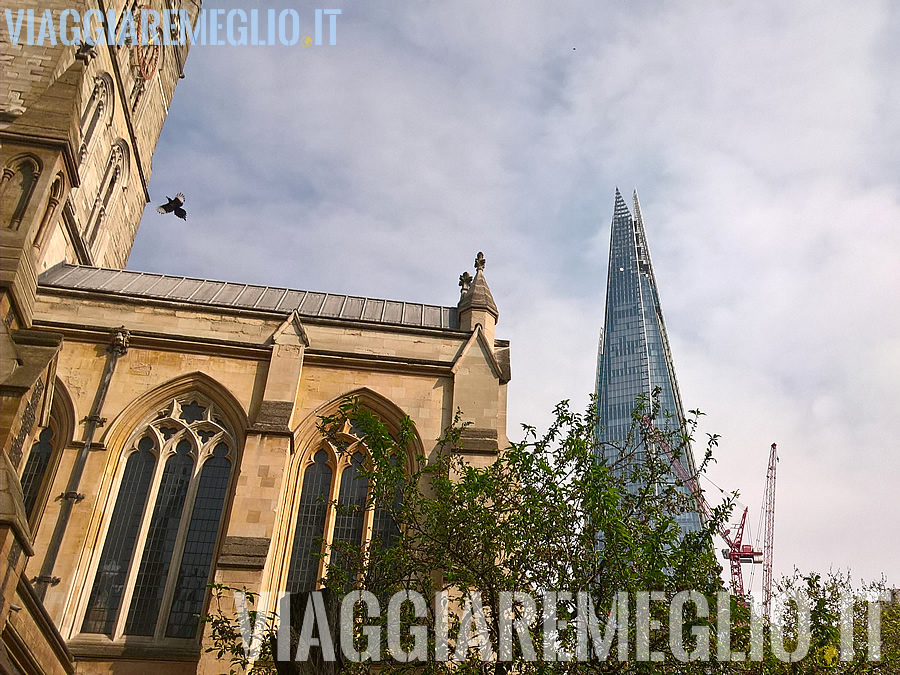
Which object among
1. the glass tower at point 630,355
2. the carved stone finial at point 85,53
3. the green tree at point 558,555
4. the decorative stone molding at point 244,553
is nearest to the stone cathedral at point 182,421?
the decorative stone molding at point 244,553

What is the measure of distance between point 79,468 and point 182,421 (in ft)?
7.04

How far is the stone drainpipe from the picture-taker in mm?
13344

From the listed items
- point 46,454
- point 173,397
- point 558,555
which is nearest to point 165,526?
point 173,397

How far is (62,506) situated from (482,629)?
29.7 feet

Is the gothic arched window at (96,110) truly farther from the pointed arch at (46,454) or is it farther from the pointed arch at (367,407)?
the pointed arch at (367,407)

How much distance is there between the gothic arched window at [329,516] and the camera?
47.4 ft

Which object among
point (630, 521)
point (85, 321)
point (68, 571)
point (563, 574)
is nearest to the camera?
point (563, 574)

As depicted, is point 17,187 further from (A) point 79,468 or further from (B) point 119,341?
(A) point 79,468

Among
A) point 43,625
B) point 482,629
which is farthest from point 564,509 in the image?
point 43,625

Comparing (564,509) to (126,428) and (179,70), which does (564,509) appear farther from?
(179,70)

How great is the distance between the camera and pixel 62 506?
14.1m

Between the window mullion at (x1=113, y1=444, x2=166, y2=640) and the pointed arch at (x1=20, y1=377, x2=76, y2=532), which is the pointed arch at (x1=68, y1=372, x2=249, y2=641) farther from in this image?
the pointed arch at (x1=20, y1=377, x2=76, y2=532)

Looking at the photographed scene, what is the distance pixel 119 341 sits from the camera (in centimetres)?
1589

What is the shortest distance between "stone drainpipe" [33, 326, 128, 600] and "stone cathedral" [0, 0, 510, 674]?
0.03 m
